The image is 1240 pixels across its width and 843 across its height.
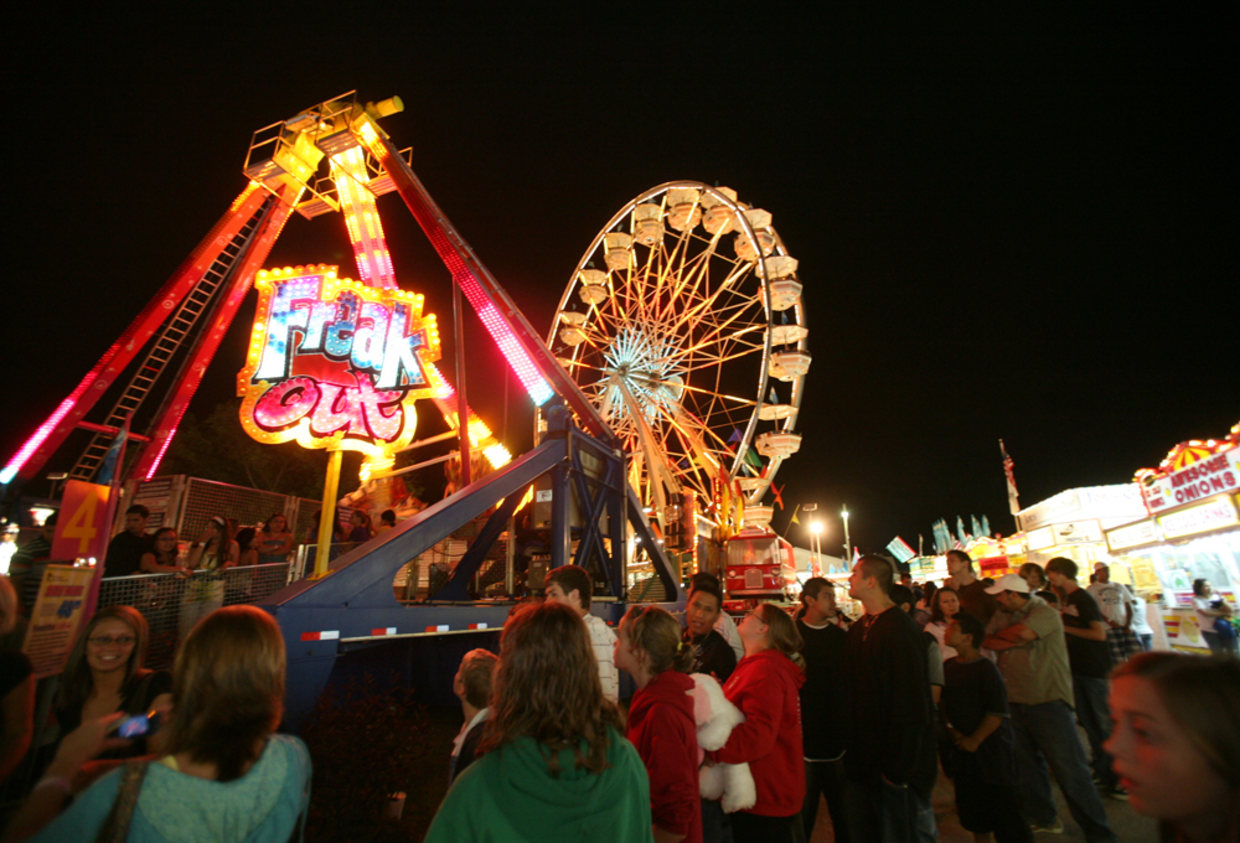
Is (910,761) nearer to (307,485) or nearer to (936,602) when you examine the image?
(936,602)

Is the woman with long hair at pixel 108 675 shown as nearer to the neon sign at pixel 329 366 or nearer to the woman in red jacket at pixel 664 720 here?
the woman in red jacket at pixel 664 720

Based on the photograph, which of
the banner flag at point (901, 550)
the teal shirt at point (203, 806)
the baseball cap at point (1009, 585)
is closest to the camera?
the teal shirt at point (203, 806)

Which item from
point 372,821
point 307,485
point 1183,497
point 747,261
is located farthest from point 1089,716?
point 307,485

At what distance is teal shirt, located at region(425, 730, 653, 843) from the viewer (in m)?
1.53

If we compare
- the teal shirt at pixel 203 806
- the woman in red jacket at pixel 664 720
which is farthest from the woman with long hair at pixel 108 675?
the woman in red jacket at pixel 664 720

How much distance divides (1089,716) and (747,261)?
1675cm

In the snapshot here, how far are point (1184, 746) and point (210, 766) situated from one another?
7.76 ft

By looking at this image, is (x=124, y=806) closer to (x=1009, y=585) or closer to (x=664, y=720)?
(x=664, y=720)

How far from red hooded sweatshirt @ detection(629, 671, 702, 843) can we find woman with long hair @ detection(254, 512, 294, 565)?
8106 mm

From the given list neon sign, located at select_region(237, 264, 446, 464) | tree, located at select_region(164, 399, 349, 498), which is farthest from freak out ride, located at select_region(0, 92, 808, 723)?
tree, located at select_region(164, 399, 349, 498)

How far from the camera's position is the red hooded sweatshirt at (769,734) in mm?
2977

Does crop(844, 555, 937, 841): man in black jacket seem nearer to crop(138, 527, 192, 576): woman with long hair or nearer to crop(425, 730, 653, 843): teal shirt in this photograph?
crop(425, 730, 653, 843): teal shirt

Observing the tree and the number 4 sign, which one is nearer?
the number 4 sign

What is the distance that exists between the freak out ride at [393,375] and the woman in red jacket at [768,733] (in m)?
3.31
